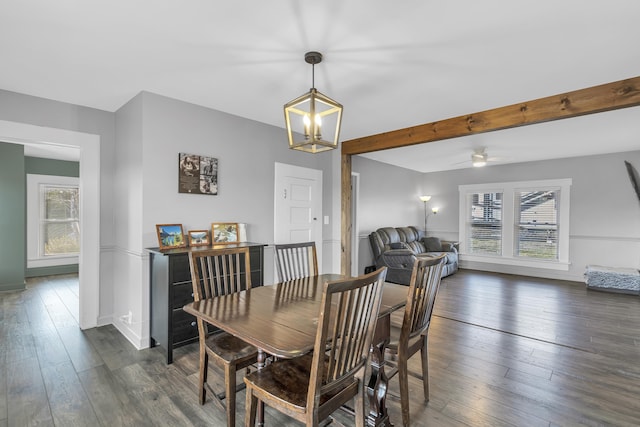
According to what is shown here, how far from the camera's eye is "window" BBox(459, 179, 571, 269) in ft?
20.3

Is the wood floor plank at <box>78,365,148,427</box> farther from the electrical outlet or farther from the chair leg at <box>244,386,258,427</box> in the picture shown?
the chair leg at <box>244,386,258,427</box>

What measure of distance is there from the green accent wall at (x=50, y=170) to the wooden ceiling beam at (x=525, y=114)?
6.30 m

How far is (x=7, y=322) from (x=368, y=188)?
5.69m

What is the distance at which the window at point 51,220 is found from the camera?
231 inches

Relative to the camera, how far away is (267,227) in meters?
3.93

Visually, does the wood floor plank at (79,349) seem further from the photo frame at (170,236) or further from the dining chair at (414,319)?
the dining chair at (414,319)

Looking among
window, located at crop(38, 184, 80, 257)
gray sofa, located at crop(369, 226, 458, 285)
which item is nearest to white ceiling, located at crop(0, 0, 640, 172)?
gray sofa, located at crop(369, 226, 458, 285)

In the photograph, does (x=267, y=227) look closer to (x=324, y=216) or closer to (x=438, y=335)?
(x=324, y=216)

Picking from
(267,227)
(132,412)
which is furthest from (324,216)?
(132,412)

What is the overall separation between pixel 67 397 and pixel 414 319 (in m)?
2.48

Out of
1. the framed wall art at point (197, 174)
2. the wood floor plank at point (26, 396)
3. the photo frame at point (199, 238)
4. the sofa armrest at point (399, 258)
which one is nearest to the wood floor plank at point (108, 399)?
the wood floor plank at point (26, 396)

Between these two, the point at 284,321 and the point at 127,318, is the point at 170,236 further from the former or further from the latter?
the point at 284,321

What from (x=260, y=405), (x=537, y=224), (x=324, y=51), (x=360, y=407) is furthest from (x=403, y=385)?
(x=537, y=224)

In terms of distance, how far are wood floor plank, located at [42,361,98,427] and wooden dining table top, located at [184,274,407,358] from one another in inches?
41.9
